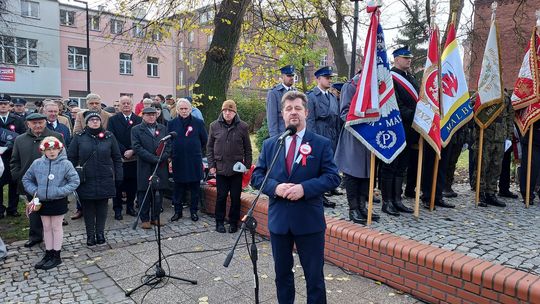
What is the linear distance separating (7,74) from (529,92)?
106ft

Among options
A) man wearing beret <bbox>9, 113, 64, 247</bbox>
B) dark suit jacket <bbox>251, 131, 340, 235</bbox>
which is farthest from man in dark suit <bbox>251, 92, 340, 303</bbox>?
man wearing beret <bbox>9, 113, 64, 247</bbox>

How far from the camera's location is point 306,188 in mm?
3234

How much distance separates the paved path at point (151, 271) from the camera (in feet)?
13.9

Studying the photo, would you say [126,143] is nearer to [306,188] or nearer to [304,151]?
[304,151]

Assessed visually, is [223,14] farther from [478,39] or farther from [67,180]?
[478,39]

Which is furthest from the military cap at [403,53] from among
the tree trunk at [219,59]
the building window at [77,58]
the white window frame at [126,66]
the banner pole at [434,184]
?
the white window frame at [126,66]

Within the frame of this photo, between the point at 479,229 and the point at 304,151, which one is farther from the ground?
the point at 304,151

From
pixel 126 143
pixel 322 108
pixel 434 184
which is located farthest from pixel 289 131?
pixel 126 143

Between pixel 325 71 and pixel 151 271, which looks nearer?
pixel 151 271

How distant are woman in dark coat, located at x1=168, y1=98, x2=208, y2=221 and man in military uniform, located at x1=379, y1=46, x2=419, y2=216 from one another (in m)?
3.00

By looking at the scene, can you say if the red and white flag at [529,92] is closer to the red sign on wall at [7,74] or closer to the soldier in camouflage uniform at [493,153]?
the soldier in camouflage uniform at [493,153]

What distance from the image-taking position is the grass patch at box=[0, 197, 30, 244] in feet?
20.5

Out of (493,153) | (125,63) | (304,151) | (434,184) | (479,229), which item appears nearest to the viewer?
(304,151)

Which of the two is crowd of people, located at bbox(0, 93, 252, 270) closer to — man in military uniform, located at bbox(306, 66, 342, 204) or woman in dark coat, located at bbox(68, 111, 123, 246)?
woman in dark coat, located at bbox(68, 111, 123, 246)
